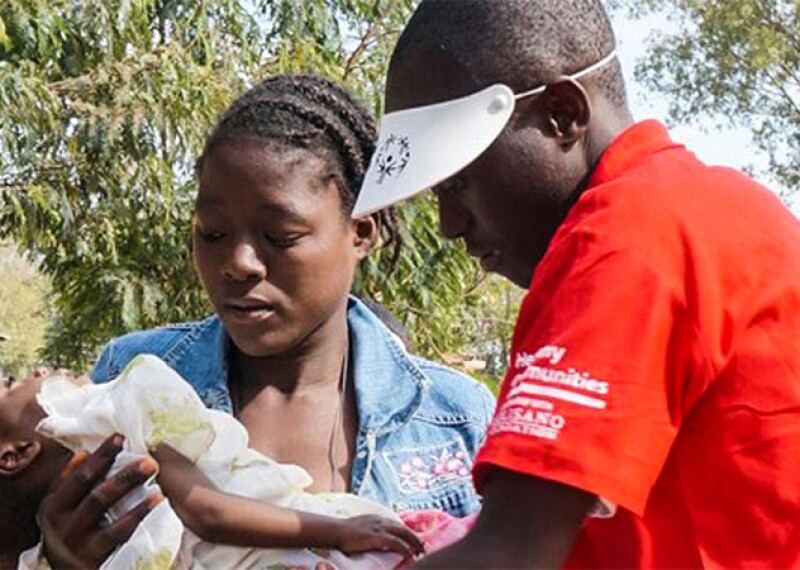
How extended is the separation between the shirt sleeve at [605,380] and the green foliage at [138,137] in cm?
574

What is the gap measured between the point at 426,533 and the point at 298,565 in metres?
0.22

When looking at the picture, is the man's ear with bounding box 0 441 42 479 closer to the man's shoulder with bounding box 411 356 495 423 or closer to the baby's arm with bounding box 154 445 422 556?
the baby's arm with bounding box 154 445 422 556

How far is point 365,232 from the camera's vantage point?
2891 millimetres

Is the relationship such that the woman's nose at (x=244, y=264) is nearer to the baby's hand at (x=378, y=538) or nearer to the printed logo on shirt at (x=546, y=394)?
the baby's hand at (x=378, y=538)

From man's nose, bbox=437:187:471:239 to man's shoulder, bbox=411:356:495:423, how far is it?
106cm

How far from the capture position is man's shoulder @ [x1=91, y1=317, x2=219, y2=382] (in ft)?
9.33

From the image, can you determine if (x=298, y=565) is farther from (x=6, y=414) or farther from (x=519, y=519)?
(x=519, y=519)

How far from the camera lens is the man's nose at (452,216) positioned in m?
1.78

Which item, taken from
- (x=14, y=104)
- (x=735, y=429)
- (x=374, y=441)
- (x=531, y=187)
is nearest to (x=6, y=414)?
(x=374, y=441)

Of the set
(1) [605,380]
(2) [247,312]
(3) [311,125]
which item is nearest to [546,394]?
(1) [605,380]

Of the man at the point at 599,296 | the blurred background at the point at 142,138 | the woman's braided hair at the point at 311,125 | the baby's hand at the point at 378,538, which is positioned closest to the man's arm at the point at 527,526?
the man at the point at 599,296

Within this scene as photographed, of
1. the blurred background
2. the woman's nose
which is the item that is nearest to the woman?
the woman's nose

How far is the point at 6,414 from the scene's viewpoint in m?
2.89

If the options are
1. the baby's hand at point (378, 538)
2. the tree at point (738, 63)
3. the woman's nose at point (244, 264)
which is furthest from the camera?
the tree at point (738, 63)
